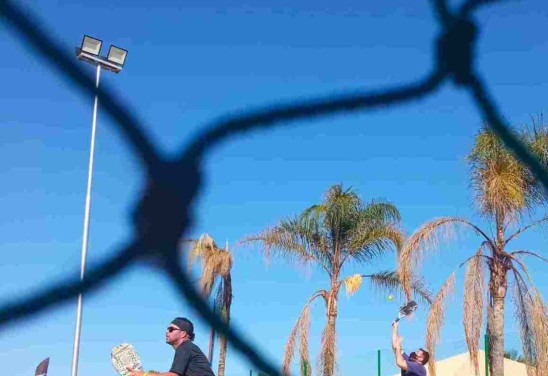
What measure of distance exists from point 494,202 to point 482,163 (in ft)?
1.68

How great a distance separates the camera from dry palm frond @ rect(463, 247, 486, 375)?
8742 millimetres

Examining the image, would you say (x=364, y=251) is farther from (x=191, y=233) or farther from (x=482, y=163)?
(x=191, y=233)

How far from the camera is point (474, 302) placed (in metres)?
8.82

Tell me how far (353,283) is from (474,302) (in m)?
4.08

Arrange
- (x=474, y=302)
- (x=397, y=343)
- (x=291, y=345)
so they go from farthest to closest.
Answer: (x=291, y=345) < (x=474, y=302) < (x=397, y=343)

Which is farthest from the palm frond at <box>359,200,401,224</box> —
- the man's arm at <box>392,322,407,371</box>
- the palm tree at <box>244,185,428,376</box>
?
the man's arm at <box>392,322,407,371</box>

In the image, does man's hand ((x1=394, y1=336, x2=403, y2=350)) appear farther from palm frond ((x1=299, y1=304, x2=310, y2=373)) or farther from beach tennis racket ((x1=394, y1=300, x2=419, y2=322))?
palm frond ((x1=299, y1=304, x2=310, y2=373))

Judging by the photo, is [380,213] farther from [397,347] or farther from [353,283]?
[397,347]

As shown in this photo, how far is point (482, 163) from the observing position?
8.87m

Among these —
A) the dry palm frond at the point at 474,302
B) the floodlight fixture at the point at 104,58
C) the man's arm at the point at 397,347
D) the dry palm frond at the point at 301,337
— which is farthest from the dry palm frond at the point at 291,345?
the floodlight fixture at the point at 104,58

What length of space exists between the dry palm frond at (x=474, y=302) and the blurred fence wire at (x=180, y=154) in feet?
22.4

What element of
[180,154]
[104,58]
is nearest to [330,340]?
[104,58]

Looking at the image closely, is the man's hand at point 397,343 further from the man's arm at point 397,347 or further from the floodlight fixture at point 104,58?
the floodlight fixture at point 104,58

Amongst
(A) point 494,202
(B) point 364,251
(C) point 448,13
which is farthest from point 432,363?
(C) point 448,13
